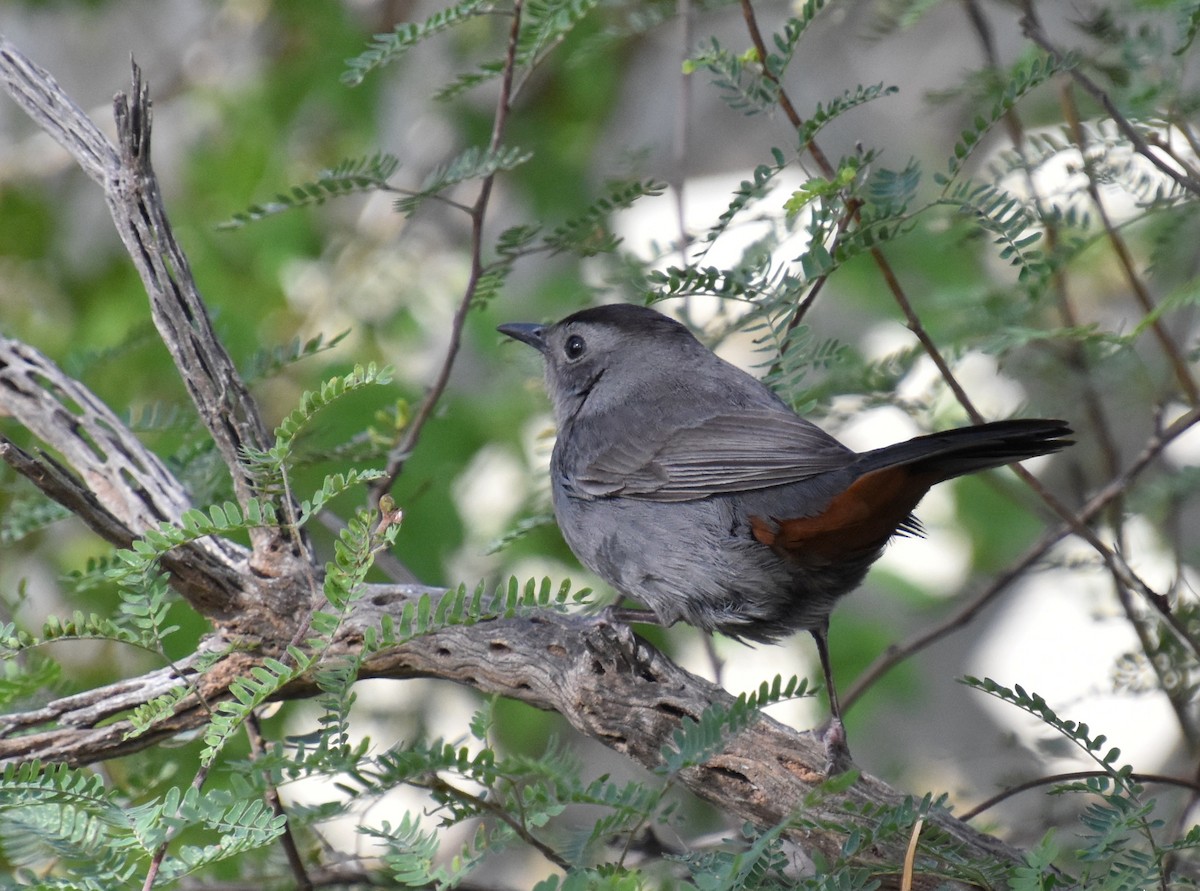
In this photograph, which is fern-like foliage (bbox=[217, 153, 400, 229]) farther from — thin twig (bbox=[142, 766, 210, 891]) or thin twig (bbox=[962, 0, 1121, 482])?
thin twig (bbox=[962, 0, 1121, 482])

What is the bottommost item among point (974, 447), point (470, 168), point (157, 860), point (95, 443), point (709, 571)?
point (157, 860)

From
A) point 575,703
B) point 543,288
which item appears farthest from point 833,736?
point 543,288

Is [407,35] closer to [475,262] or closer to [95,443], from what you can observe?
[475,262]

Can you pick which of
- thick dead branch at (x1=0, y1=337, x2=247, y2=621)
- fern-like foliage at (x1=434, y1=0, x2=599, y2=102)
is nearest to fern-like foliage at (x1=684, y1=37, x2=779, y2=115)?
fern-like foliage at (x1=434, y1=0, x2=599, y2=102)

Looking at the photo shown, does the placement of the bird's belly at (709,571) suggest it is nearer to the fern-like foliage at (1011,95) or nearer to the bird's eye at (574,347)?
the bird's eye at (574,347)

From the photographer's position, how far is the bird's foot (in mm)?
2309

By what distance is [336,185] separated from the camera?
272cm

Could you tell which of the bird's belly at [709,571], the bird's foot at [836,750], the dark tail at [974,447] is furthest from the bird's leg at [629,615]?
the dark tail at [974,447]

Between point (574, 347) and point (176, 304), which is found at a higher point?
point (574, 347)

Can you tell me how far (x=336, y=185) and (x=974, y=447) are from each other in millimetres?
1521

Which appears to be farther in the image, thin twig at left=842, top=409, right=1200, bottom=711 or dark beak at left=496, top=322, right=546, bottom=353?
dark beak at left=496, top=322, right=546, bottom=353

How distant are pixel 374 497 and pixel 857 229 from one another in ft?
4.42

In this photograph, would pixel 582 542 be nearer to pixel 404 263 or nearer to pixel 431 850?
pixel 431 850

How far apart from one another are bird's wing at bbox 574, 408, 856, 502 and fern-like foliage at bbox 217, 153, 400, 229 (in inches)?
36.4
